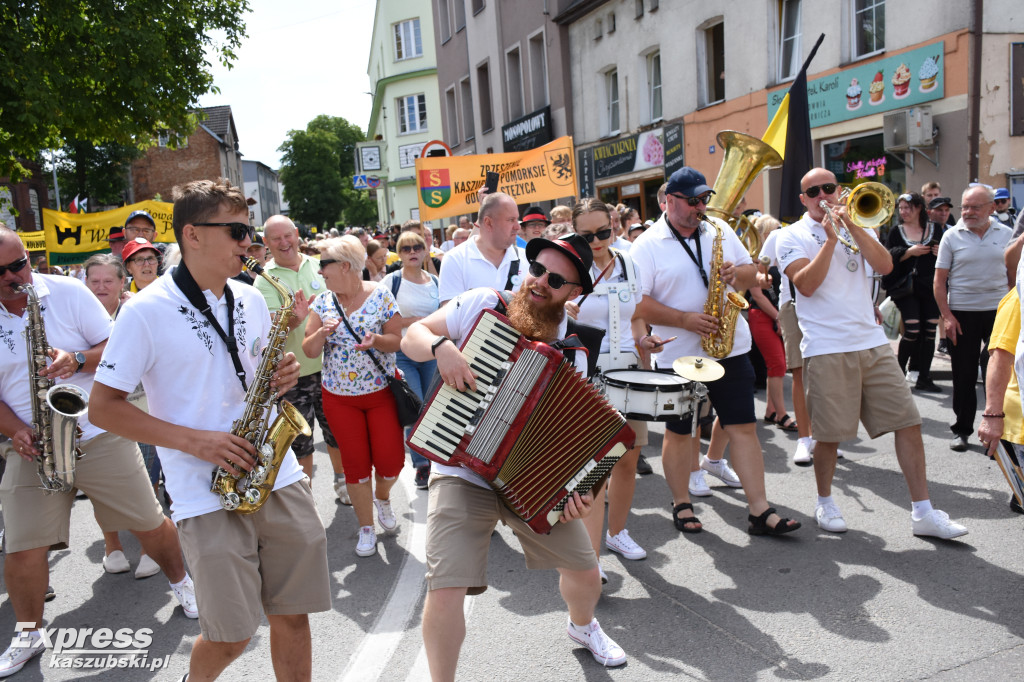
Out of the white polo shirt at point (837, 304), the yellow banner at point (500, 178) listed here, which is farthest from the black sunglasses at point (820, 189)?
the yellow banner at point (500, 178)

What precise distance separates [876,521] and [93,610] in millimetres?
4764

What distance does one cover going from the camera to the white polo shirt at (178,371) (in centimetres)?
261

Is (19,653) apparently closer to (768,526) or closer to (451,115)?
(768,526)

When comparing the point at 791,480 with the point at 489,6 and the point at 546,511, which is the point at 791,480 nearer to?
the point at 546,511

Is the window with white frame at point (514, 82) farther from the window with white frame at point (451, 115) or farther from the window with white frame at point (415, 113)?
the window with white frame at point (415, 113)

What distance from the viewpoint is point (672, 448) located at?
15.6ft

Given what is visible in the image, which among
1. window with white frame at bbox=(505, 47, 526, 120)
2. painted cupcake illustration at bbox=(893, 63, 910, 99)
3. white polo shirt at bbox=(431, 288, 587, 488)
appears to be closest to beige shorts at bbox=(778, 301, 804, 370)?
white polo shirt at bbox=(431, 288, 587, 488)

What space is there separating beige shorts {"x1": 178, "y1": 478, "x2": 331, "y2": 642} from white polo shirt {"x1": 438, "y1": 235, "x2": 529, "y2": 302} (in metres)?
2.39

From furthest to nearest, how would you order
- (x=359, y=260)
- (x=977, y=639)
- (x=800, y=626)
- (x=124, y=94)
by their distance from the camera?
1. (x=124, y=94)
2. (x=359, y=260)
3. (x=800, y=626)
4. (x=977, y=639)

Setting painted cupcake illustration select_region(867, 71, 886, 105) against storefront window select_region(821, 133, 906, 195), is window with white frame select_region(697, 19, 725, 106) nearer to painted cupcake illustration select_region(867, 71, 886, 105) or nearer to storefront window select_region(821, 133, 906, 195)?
storefront window select_region(821, 133, 906, 195)

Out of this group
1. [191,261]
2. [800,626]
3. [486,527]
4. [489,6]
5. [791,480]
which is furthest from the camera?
[489,6]

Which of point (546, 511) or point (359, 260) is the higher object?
point (359, 260)

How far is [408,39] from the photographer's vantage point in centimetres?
4047

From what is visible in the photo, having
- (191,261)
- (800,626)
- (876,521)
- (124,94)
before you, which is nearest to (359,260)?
(191,261)
